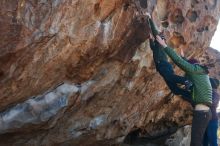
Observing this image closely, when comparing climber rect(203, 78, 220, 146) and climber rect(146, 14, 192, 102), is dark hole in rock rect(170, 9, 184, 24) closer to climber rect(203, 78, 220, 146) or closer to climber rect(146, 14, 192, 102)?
climber rect(146, 14, 192, 102)

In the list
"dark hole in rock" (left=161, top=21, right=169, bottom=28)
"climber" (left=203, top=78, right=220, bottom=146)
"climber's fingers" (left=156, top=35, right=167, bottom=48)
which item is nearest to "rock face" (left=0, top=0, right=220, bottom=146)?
"dark hole in rock" (left=161, top=21, right=169, bottom=28)

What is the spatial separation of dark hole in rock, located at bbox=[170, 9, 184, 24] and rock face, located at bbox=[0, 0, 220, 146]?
1.1 inches

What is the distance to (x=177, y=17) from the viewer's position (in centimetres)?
1177

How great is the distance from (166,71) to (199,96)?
1832 mm

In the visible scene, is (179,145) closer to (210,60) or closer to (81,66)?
(210,60)

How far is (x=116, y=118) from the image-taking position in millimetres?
12703

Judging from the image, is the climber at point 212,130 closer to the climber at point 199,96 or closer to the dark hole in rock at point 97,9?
the climber at point 199,96

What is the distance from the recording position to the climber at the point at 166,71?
32.6 feet

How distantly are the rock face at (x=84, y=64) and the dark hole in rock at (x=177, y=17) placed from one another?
0.03 m

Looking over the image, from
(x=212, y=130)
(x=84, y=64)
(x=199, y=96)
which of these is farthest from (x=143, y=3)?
(x=212, y=130)

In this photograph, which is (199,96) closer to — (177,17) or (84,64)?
(84,64)

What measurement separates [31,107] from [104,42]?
238cm

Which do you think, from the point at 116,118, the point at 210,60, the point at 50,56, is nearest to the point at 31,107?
the point at 50,56

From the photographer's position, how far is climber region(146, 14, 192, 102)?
994 centimetres
